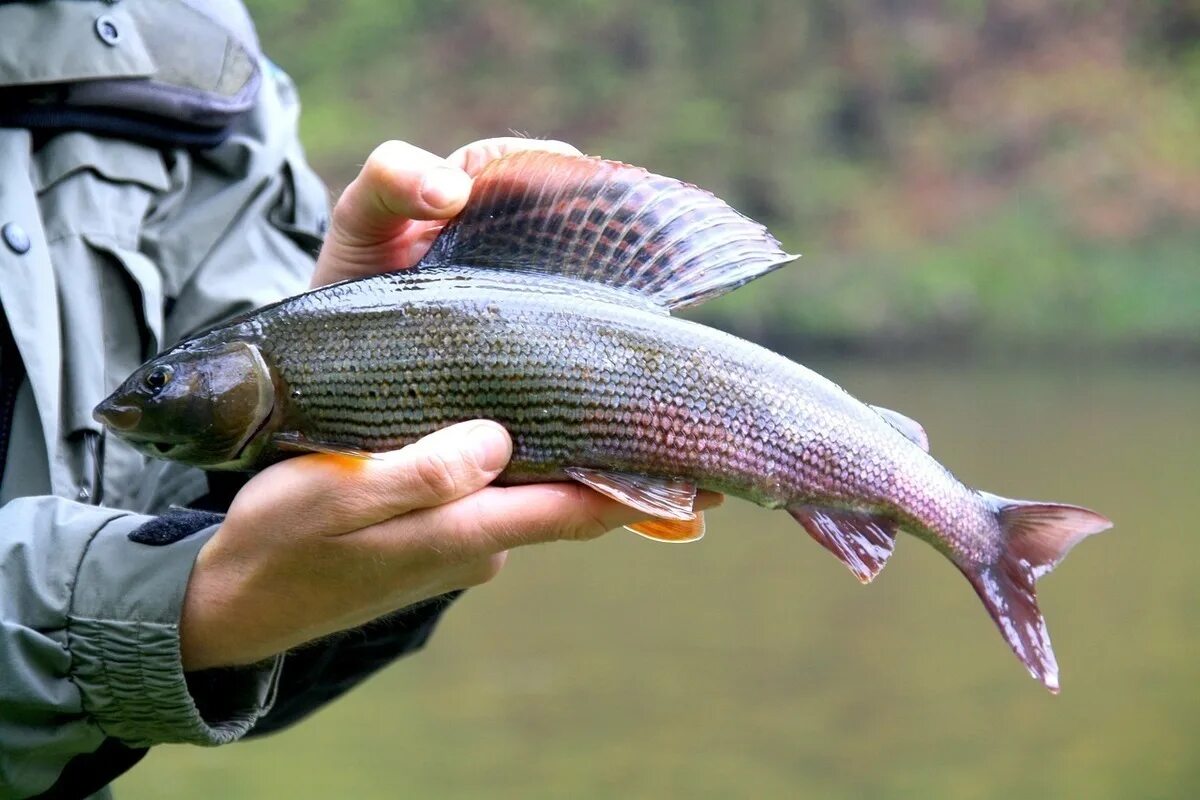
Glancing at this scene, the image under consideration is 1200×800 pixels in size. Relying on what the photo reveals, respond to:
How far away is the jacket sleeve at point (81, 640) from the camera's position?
70.6 inches

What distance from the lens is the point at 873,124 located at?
2298 cm

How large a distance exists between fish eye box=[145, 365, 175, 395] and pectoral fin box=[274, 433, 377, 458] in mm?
152

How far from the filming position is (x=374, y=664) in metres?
2.36

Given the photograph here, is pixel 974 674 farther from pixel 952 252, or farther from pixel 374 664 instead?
pixel 952 252

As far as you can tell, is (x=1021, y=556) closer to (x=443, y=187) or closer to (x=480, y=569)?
(x=480, y=569)

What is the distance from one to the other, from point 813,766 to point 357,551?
211 inches

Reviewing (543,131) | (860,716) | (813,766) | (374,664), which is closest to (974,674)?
(860,716)

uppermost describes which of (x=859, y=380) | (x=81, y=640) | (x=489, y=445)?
(x=489, y=445)

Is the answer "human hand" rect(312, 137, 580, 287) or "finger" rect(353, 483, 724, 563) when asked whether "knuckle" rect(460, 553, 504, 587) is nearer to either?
"finger" rect(353, 483, 724, 563)

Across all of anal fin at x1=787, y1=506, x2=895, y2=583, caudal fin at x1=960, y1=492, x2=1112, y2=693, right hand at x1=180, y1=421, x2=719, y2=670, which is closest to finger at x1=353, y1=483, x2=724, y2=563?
right hand at x1=180, y1=421, x2=719, y2=670

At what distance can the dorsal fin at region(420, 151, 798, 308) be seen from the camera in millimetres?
1863

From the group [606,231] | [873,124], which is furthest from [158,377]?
[873,124]

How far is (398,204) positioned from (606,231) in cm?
28

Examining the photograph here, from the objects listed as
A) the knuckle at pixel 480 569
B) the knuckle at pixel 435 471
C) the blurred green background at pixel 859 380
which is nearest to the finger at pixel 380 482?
the knuckle at pixel 435 471
